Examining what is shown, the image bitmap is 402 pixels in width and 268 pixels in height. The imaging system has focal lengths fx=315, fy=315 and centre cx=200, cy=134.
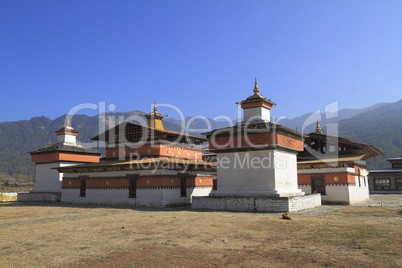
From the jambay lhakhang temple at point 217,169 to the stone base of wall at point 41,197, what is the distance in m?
0.10

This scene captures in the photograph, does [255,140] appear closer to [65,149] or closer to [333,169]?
[333,169]

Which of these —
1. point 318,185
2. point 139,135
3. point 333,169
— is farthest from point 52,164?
point 333,169

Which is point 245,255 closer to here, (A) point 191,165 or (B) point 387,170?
(A) point 191,165

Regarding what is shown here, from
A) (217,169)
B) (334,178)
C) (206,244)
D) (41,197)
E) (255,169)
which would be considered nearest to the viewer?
(206,244)

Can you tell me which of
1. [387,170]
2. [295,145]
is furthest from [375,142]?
[295,145]

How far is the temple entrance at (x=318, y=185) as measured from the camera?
998 inches

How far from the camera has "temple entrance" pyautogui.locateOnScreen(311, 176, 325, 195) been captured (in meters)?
25.4

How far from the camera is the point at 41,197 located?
3152 centimetres

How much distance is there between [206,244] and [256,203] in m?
9.67

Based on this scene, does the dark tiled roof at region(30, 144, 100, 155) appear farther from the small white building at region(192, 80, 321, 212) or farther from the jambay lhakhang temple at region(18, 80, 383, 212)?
the small white building at region(192, 80, 321, 212)

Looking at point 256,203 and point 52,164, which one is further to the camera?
point 52,164

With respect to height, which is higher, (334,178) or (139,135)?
(139,135)

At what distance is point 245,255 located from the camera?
25.6 ft

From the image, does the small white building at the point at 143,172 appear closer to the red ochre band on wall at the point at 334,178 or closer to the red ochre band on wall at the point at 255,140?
the red ochre band on wall at the point at 255,140
